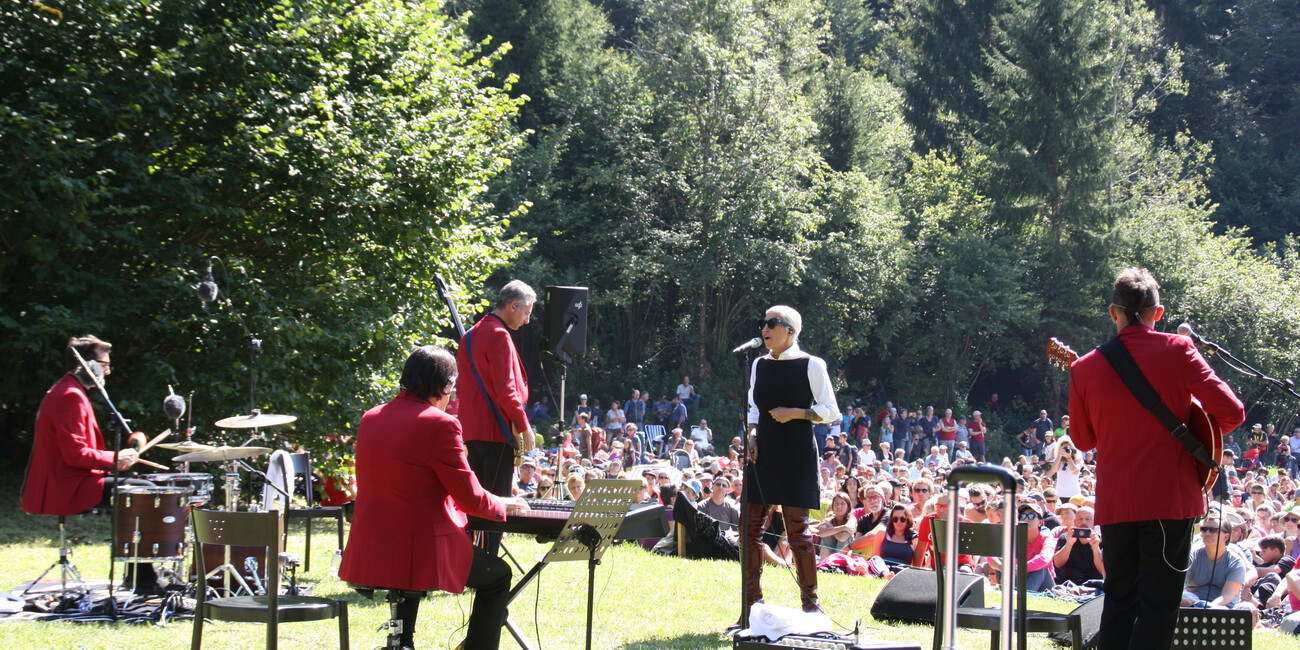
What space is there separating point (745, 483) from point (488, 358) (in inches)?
62.3

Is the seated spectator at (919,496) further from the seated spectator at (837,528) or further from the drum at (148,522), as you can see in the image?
the drum at (148,522)

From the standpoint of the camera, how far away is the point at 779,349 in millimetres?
6047

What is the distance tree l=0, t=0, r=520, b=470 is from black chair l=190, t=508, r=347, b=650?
6.69m

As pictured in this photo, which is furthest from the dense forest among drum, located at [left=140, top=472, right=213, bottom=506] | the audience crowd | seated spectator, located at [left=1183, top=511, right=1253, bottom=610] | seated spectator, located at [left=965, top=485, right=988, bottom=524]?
seated spectator, located at [left=1183, top=511, right=1253, bottom=610]

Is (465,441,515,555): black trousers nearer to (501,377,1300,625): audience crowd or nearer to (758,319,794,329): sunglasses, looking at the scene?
(501,377,1300,625): audience crowd

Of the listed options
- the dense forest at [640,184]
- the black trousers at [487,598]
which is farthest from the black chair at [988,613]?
the dense forest at [640,184]

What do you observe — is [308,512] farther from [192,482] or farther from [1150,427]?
[1150,427]

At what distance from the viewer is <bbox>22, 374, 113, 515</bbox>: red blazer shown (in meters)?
6.70

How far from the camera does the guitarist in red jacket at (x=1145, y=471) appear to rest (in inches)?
166

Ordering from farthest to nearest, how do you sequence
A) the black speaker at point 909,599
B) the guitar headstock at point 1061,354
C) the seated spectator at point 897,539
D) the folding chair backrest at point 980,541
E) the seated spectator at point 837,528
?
the seated spectator at point 837,528
the seated spectator at point 897,539
the black speaker at point 909,599
the guitar headstock at point 1061,354
the folding chair backrest at point 980,541

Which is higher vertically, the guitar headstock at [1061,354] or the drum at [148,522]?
the guitar headstock at [1061,354]

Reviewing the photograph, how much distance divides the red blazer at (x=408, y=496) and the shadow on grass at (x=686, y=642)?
1875 millimetres

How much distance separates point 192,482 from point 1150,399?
5425 millimetres

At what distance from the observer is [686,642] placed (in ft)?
19.3
